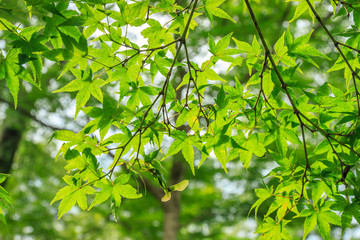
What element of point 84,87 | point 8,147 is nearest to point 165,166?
point 8,147

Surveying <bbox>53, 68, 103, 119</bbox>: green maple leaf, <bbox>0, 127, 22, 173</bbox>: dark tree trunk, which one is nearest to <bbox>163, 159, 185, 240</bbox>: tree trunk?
<bbox>0, 127, 22, 173</bbox>: dark tree trunk

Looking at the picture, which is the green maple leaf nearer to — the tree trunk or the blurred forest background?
the blurred forest background

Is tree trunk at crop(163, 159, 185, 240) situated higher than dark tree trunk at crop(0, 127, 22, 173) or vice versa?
dark tree trunk at crop(0, 127, 22, 173)

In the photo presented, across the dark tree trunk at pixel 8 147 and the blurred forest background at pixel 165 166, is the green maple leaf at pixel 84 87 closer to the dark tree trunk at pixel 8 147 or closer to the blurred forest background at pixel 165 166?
the blurred forest background at pixel 165 166

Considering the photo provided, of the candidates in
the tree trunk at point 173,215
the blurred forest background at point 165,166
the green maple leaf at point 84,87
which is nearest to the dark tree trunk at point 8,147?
the blurred forest background at point 165,166

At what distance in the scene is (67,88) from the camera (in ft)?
3.20

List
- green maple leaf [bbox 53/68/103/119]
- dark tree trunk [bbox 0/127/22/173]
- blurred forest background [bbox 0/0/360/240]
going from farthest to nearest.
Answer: dark tree trunk [bbox 0/127/22/173] → blurred forest background [bbox 0/0/360/240] → green maple leaf [bbox 53/68/103/119]

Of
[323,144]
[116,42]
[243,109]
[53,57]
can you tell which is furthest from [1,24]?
[323,144]

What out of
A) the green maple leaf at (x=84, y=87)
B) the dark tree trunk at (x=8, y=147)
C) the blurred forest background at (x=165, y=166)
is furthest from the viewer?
the dark tree trunk at (x=8, y=147)

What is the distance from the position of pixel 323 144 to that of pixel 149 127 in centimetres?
56

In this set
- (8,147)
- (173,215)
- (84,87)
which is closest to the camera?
(84,87)

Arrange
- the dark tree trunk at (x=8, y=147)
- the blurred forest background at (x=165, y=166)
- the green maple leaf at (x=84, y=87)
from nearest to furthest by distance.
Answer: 1. the green maple leaf at (x=84, y=87)
2. the blurred forest background at (x=165, y=166)
3. the dark tree trunk at (x=8, y=147)

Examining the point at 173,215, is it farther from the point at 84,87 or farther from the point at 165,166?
the point at 84,87

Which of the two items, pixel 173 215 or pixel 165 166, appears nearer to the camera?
pixel 173 215
